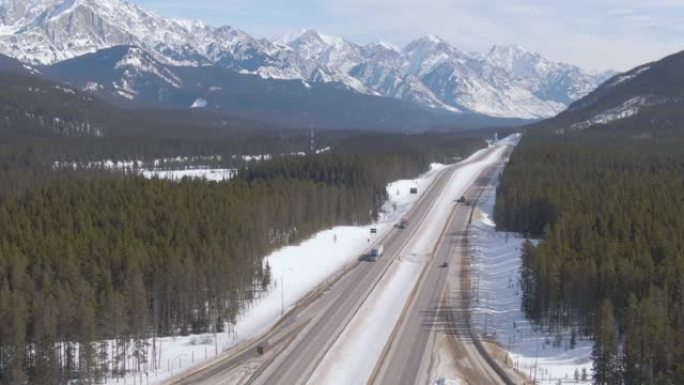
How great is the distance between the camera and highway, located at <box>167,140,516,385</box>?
6950 cm

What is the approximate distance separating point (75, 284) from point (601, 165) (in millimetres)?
142931

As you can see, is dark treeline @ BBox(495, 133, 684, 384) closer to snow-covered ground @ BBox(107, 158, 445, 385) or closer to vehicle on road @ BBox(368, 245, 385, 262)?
vehicle on road @ BBox(368, 245, 385, 262)

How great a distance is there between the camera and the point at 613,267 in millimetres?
80125

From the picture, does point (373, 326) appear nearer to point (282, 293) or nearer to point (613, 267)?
point (282, 293)

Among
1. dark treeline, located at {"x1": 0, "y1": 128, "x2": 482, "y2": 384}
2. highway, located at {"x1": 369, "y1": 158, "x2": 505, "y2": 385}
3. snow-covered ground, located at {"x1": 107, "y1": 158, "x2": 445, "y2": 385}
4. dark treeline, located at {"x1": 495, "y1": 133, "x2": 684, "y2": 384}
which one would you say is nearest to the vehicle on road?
snow-covered ground, located at {"x1": 107, "y1": 158, "x2": 445, "y2": 385}

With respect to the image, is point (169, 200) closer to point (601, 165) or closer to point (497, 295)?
point (497, 295)

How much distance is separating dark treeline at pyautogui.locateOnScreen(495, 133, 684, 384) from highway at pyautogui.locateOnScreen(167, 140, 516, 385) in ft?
43.2

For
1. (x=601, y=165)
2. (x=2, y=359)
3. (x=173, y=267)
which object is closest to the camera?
(x=2, y=359)

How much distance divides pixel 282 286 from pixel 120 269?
26832 millimetres

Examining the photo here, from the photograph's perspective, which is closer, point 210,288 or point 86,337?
point 86,337

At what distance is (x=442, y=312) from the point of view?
301 feet

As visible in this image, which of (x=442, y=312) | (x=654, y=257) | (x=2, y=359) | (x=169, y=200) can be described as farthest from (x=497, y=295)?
(x=2, y=359)

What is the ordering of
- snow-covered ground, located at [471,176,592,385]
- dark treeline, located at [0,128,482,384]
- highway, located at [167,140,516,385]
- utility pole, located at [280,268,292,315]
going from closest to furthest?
dark treeline, located at [0,128,482,384], highway, located at [167,140,516,385], snow-covered ground, located at [471,176,592,385], utility pole, located at [280,268,292,315]

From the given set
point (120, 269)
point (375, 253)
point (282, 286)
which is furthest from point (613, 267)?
point (375, 253)
